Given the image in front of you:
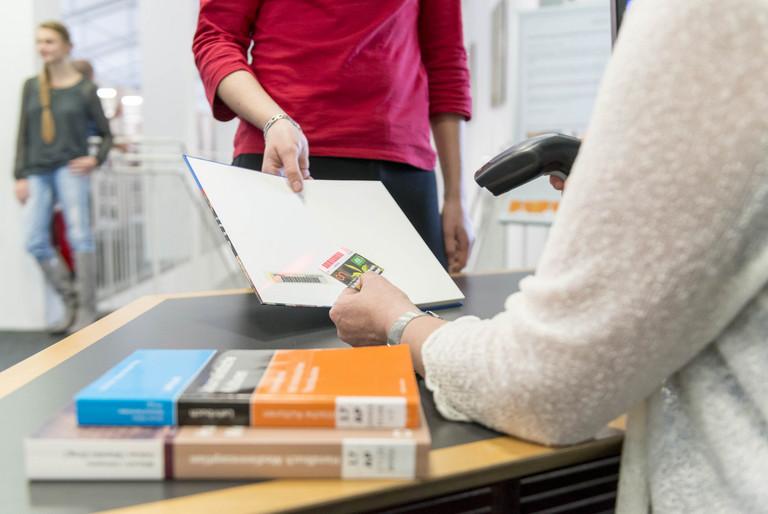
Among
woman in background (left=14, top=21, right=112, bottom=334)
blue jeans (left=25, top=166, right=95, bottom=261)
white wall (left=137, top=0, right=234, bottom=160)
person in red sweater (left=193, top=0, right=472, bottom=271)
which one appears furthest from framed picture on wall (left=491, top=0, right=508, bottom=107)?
person in red sweater (left=193, top=0, right=472, bottom=271)

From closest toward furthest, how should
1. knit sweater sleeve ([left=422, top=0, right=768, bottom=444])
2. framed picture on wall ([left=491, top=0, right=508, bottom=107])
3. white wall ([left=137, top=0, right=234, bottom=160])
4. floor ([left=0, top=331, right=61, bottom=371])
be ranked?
knit sweater sleeve ([left=422, top=0, right=768, bottom=444]) → floor ([left=0, top=331, right=61, bottom=371]) → framed picture on wall ([left=491, top=0, right=508, bottom=107]) → white wall ([left=137, top=0, right=234, bottom=160])

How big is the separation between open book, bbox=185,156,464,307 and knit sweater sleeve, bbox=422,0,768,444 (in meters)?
0.38

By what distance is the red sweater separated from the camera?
3.55 feet

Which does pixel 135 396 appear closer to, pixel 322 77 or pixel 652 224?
pixel 652 224

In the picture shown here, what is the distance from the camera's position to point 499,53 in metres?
4.74

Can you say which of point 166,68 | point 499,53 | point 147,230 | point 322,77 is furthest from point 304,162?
point 166,68

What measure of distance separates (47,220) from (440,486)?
3.52 meters

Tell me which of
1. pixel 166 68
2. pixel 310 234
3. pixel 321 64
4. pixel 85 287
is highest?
pixel 166 68

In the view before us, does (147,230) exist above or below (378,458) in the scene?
below

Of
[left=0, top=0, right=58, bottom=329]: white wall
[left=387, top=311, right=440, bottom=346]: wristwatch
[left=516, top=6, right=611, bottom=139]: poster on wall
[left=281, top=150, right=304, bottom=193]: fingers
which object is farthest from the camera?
[left=0, top=0, right=58, bottom=329]: white wall

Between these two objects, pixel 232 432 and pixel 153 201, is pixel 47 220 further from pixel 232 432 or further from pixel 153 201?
pixel 232 432

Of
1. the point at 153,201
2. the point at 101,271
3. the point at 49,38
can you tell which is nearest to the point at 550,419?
the point at 49,38

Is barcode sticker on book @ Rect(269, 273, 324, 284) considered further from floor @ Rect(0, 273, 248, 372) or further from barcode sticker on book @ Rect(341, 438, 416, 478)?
floor @ Rect(0, 273, 248, 372)

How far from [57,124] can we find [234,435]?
133 inches
